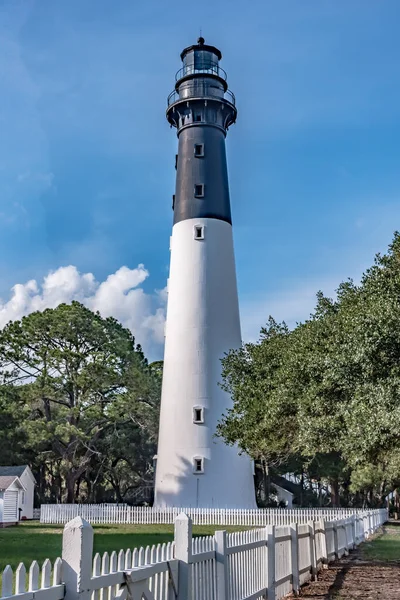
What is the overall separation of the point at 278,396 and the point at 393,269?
5.07m

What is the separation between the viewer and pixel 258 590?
7.91 metres

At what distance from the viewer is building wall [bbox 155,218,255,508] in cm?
2748

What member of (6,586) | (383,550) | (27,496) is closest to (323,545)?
(383,550)

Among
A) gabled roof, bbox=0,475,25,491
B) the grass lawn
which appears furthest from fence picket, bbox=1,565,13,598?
gabled roof, bbox=0,475,25,491

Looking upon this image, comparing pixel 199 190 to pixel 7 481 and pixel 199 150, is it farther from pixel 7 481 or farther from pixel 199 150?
pixel 7 481

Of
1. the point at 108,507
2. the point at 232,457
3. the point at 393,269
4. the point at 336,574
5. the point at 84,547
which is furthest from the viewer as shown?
the point at 108,507

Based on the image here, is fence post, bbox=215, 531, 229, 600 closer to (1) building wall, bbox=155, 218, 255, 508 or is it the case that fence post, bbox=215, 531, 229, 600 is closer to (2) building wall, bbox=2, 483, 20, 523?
(1) building wall, bbox=155, 218, 255, 508

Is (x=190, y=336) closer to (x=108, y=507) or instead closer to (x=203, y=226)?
(x=203, y=226)

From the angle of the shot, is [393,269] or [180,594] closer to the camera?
[180,594]

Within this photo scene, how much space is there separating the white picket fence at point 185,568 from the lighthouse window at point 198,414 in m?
15.7

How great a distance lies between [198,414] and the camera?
91.5 ft

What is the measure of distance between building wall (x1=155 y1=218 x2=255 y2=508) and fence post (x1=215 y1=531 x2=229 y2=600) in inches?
833

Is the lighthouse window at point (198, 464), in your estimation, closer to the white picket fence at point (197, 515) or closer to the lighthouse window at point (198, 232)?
the white picket fence at point (197, 515)

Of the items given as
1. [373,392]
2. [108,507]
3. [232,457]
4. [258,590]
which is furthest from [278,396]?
[108,507]
